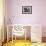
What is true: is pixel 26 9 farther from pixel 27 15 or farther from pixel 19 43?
pixel 19 43

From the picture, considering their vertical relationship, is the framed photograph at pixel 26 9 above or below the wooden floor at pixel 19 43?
above

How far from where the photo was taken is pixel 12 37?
6.49 feet

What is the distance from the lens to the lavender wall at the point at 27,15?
1962 mm

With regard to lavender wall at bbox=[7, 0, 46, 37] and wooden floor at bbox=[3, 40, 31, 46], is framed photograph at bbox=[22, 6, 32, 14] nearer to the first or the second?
lavender wall at bbox=[7, 0, 46, 37]

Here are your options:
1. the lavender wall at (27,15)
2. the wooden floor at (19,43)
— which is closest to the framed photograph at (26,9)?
the lavender wall at (27,15)

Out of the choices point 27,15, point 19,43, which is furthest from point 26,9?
point 19,43

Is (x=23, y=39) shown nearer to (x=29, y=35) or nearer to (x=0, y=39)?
(x=29, y=35)

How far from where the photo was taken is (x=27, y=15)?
1978mm

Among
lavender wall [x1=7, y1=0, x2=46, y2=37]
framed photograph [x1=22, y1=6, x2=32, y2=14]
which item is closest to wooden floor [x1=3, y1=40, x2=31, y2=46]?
Answer: lavender wall [x1=7, y1=0, x2=46, y2=37]

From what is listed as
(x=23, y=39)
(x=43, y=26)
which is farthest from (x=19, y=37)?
(x=43, y=26)

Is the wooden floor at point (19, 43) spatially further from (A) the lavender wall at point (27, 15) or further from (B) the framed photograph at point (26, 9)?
(B) the framed photograph at point (26, 9)

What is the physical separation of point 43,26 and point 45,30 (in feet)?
0.26

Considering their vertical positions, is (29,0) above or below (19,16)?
above

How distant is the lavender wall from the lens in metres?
1.96
